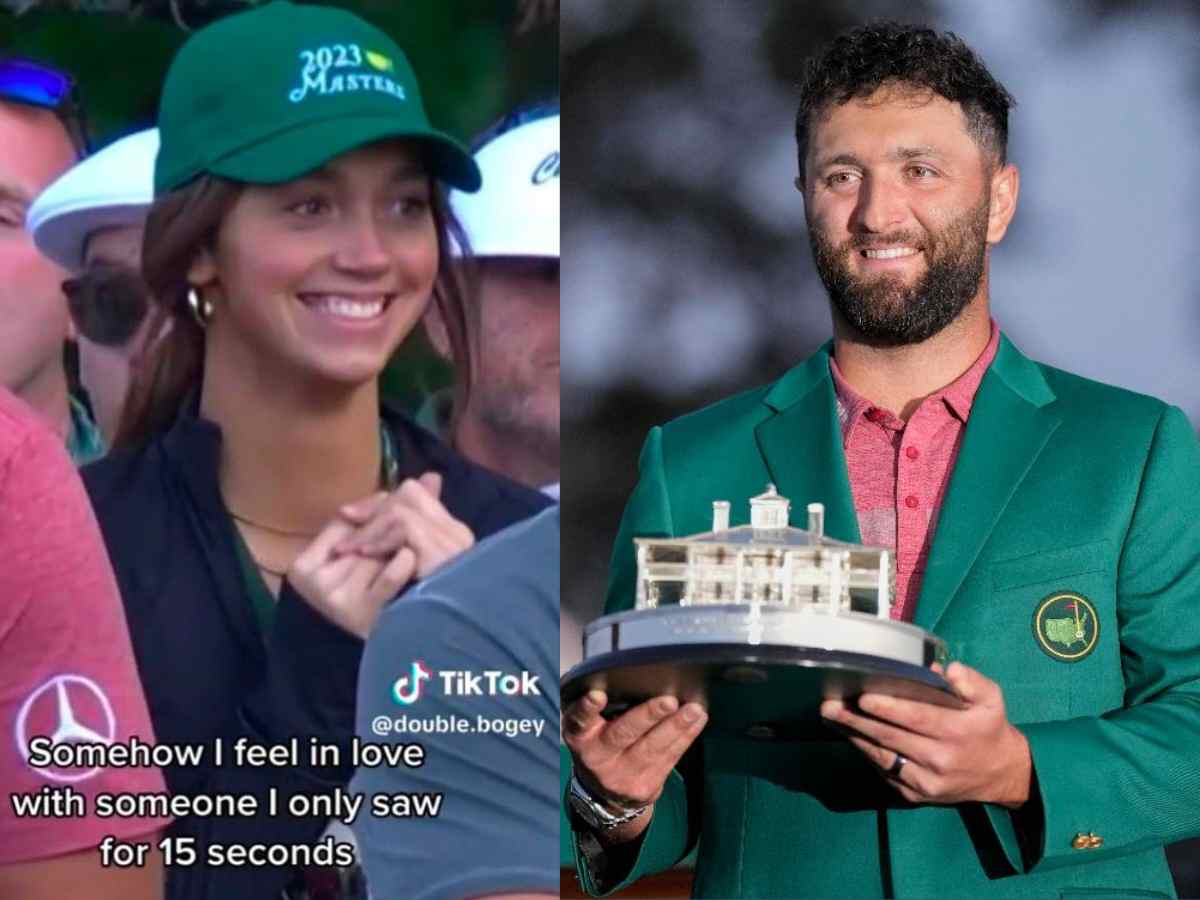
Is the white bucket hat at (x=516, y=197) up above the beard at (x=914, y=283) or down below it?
above

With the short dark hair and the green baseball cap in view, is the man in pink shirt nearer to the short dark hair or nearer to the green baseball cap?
the green baseball cap

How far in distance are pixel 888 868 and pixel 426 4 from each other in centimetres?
150

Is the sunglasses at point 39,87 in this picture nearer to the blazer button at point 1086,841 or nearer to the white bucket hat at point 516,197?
the white bucket hat at point 516,197

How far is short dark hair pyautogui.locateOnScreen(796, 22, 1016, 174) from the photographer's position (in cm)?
274

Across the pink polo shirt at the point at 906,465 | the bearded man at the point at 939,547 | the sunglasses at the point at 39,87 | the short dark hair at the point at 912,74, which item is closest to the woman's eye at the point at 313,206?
the sunglasses at the point at 39,87

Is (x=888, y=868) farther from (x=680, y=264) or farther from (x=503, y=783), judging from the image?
(x=680, y=264)

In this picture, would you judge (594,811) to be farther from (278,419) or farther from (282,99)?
(282,99)

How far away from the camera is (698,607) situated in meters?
2.12

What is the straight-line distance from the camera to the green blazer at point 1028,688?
2.46 metres

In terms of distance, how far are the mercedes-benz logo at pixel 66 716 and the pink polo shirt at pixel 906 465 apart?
3.88ft

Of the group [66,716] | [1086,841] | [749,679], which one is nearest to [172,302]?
[66,716]

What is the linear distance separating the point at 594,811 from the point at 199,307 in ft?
3.31

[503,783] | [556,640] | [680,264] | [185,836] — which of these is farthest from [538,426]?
[680,264]

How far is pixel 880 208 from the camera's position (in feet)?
8.77
